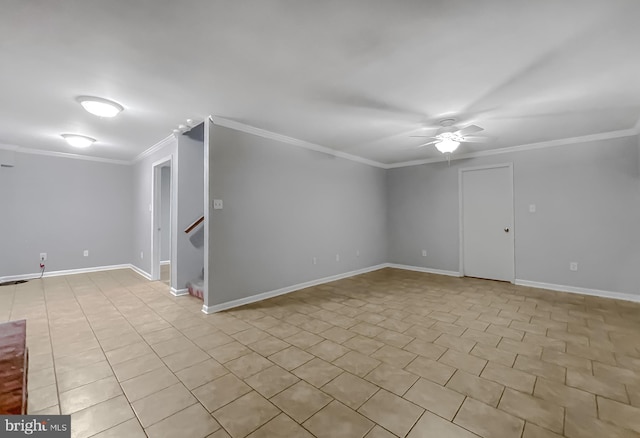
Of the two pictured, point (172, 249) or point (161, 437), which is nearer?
point (161, 437)

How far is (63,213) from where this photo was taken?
5.30 m

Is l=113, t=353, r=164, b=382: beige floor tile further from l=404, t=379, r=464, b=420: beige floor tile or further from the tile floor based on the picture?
l=404, t=379, r=464, b=420: beige floor tile

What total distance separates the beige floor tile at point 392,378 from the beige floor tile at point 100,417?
5.22 ft

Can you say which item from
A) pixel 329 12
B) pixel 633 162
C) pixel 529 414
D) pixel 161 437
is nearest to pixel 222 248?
pixel 161 437

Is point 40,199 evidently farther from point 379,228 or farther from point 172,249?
point 379,228

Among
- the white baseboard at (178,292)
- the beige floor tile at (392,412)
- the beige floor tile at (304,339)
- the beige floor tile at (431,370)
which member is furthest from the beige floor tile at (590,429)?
the white baseboard at (178,292)

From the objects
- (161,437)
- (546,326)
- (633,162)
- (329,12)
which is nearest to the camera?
(161,437)

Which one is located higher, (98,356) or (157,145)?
(157,145)

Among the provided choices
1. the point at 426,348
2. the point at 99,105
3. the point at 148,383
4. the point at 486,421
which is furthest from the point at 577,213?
the point at 99,105

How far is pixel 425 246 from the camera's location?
18.9 feet

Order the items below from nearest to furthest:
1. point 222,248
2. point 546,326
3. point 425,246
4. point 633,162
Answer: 1. point 546,326
2. point 222,248
3. point 633,162
4. point 425,246

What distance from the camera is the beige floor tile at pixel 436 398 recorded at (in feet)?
5.46

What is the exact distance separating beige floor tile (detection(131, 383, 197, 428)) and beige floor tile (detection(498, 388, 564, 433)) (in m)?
2.02

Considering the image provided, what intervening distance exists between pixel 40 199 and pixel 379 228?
6.75m
